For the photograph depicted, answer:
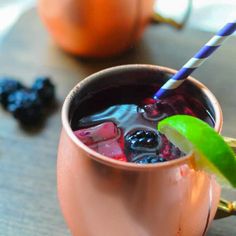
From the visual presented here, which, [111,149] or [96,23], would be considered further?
[96,23]

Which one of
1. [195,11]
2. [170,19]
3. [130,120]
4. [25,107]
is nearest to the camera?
[130,120]

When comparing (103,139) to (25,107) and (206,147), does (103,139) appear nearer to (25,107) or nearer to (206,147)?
(206,147)

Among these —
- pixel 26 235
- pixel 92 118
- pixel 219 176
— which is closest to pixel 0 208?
pixel 26 235

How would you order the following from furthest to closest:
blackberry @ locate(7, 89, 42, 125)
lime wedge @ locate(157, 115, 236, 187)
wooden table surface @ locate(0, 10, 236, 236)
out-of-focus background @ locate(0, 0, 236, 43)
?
out-of-focus background @ locate(0, 0, 236, 43), blackberry @ locate(7, 89, 42, 125), wooden table surface @ locate(0, 10, 236, 236), lime wedge @ locate(157, 115, 236, 187)

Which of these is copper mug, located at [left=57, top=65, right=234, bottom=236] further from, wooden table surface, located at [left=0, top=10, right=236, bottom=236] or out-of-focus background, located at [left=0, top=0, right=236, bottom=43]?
out-of-focus background, located at [left=0, top=0, right=236, bottom=43]

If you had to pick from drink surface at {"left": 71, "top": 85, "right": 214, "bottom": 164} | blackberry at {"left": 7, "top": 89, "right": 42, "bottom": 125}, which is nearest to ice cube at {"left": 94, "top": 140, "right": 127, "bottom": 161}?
drink surface at {"left": 71, "top": 85, "right": 214, "bottom": 164}

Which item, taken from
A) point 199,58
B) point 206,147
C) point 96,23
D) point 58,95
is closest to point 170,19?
point 96,23
